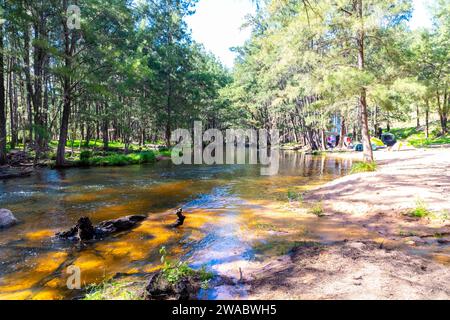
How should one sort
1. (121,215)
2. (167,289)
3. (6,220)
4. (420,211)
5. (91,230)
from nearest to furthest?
(167,289)
(91,230)
(420,211)
(6,220)
(121,215)

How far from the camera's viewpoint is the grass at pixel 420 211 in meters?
7.00

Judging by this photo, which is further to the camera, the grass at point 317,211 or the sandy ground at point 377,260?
the grass at point 317,211

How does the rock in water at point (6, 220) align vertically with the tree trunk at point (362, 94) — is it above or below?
below

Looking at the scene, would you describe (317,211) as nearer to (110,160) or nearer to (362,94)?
(362,94)

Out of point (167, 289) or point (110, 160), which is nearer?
point (167, 289)

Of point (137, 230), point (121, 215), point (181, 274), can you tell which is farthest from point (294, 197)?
point (181, 274)

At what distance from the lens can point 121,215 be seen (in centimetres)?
914

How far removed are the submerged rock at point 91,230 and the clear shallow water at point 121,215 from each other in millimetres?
284

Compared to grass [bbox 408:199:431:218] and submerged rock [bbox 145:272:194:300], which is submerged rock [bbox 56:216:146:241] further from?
grass [bbox 408:199:431:218]

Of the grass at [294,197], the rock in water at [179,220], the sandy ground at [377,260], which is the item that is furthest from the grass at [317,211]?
the rock in water at [179,220]

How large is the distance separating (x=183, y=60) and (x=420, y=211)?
109 ft

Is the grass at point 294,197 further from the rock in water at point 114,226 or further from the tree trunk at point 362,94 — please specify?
the tree trunk at point 362,94
